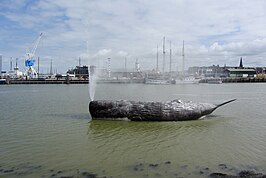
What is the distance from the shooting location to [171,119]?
15.6 m

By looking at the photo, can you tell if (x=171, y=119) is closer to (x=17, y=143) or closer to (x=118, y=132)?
(x=118, y=132)

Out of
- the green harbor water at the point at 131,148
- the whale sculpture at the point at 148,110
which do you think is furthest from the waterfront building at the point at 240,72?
the green harbor water at the point at 131,148

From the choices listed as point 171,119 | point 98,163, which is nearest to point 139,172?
point 98,163

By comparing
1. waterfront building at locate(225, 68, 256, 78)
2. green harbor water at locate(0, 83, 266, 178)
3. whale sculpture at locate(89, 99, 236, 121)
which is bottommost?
green harbor water at locate(0, 83, 266, 178)

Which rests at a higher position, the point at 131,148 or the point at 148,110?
the point at 148,110

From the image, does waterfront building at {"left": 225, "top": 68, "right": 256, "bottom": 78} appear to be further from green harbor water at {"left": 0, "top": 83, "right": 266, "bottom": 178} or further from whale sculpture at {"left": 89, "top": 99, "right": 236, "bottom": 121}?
green harbor water at {"left": 0, "top": 83, "right": 266, "bottom": 178}

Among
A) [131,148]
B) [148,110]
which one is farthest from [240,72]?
[131,148]

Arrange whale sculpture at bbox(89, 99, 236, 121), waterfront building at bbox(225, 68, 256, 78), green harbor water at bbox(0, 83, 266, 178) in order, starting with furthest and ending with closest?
waterfront building at bbox(225, 68, 256, 78)
whale sculpture at bbox(89, 99, 236, 121)
green harbor water at bbox(0, 83, 266, 178)

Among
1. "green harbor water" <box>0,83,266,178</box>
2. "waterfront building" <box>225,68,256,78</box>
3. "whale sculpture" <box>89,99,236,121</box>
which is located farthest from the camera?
"waterfront building" <box>225,68,256,78</box>

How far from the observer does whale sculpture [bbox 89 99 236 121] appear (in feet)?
51.4

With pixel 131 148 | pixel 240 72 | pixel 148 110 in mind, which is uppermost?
pixel 240 72

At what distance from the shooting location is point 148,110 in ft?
51.8

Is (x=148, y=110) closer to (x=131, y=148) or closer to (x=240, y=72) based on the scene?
(x=131, y=148)

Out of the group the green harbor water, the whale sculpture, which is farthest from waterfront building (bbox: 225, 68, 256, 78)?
the green harbor water
